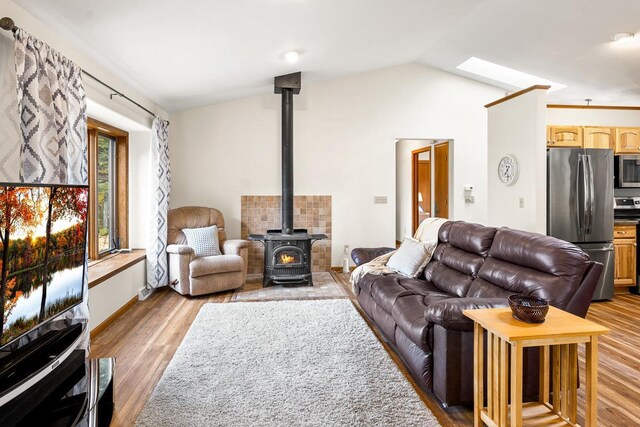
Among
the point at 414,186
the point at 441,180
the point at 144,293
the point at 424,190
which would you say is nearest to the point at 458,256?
the point at 144,293

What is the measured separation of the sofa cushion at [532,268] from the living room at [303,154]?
0.05m

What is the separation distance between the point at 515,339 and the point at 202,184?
16.4ft

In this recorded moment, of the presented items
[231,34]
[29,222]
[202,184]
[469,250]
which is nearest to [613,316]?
[469,250]

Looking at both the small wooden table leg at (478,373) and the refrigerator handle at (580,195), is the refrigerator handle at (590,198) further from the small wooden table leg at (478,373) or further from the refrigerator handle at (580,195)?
the small wooden table leg at (478,373)

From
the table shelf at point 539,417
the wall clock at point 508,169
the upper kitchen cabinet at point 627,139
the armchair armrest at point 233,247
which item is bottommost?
the table shelf at point 539,417

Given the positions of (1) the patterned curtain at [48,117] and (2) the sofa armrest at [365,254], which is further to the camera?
(2) the sofa armrest at [365,254]

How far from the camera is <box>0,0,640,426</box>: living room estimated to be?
2490 millimetres

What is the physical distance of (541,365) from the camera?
211 centimetres

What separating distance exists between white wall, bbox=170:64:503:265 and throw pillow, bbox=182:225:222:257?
29.3 inches

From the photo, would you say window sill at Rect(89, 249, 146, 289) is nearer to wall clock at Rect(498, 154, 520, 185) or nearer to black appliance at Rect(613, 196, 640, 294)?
wall clock at Rect(498, 154, 520, 185)

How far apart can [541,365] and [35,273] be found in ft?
8.07

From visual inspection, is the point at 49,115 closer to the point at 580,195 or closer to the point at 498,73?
the point at 580,195

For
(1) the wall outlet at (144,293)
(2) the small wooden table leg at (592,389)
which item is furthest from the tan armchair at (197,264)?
(2) the small wooden table leg at (592,389)

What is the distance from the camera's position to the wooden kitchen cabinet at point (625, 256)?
4.73 metres
